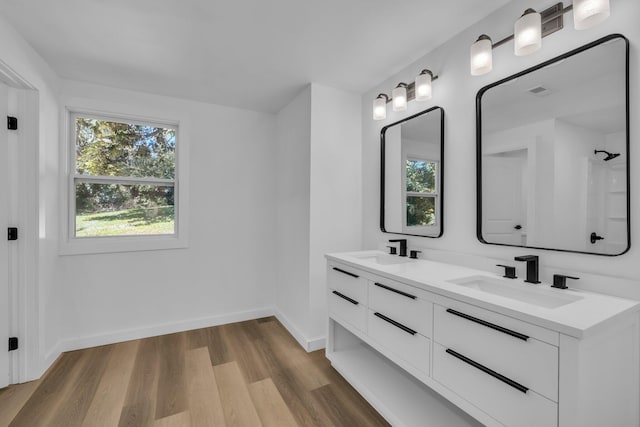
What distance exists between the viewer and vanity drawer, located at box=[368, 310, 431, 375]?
147 cm

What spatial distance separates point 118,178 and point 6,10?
138cm

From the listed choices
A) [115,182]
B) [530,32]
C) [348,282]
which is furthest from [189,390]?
[530,32]

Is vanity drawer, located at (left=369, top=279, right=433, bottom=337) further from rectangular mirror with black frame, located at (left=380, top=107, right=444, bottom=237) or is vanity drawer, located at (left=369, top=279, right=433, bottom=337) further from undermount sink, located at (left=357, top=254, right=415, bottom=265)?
rectangular mirror with black frame, located at (left=380, top=107, right=444, bottom=237)

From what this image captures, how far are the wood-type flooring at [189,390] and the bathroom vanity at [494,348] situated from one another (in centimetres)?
34

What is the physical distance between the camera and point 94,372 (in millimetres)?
2209

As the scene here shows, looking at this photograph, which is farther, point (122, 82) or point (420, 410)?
point (122, 82)

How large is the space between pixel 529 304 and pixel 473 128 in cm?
110

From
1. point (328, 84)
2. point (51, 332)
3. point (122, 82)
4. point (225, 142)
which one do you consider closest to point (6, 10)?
point (122, 82)

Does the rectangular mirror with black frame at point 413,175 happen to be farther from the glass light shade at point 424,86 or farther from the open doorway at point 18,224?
the open doorway at point 18,224

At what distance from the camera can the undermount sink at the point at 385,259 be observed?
7.13ft

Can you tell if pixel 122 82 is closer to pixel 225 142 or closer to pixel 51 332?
pixel 225 142

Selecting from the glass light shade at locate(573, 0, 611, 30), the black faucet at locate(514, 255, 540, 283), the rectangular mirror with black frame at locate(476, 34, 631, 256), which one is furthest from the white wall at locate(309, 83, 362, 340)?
the glass light shade at locate(573, 0, 611, 30)

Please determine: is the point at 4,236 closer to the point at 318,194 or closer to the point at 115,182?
the point at 115,182

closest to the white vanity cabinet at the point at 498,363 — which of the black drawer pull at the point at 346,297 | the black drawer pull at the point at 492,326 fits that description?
the black drawer pull at the point at 492,326
